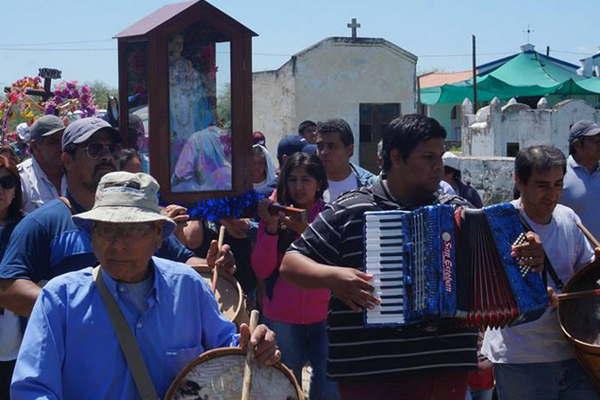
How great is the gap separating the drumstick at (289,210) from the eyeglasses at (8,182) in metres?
1.64

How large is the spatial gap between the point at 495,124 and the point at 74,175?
2383cm

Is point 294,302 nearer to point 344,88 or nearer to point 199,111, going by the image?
point 199,111

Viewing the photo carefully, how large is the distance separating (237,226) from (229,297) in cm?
127

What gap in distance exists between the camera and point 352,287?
3742mm

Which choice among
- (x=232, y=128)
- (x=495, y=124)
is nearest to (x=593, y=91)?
(x=495, y=124)

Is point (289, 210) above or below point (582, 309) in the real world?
above

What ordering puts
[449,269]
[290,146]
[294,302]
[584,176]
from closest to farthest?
[449,269] < [294,302] < [584,176] < [290,146]

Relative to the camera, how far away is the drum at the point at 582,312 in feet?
15.3

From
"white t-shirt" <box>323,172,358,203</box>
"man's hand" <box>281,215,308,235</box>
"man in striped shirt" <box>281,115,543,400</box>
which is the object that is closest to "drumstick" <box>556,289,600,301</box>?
"man in striped shirt" <box>281,115,543,400</box>

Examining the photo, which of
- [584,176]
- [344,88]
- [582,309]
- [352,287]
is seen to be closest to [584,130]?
[584,176]

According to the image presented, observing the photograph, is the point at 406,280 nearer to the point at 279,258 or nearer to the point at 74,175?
the point at 74,175

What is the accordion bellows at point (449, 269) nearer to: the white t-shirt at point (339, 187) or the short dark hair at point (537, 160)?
the short dark hair at point (537, 160)

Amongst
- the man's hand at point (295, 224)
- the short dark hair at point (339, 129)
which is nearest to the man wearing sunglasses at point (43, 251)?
the man's hand at point (295, 224)

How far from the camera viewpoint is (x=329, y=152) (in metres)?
7.16
